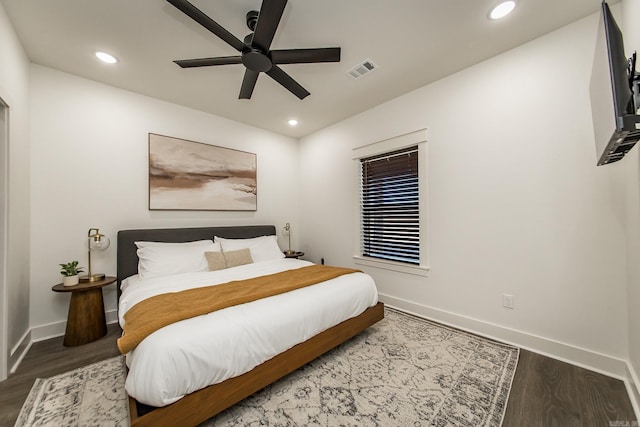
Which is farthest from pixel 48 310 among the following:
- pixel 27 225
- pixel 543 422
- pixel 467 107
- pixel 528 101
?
pixel 528 101

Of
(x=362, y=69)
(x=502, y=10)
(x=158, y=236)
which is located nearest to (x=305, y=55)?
(x=362, y=69)

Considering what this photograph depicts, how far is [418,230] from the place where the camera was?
10.1ft

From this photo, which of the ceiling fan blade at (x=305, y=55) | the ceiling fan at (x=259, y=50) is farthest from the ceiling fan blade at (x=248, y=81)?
the ceiling fan blade at (x=305, y=55)

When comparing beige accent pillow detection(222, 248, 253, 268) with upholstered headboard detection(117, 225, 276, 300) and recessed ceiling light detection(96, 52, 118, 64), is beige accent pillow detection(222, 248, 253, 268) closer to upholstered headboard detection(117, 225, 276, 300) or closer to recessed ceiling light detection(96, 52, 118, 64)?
upholstered headboard detection(117, 225, 276, 300)

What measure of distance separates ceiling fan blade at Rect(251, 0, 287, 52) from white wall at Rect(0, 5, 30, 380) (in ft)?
6.24

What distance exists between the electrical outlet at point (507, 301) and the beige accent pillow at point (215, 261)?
2.99 m

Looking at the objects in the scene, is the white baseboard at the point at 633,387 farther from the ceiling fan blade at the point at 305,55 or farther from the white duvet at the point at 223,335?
the ceiling fan blade at the point at 305,55

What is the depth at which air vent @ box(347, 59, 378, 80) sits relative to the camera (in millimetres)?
2568

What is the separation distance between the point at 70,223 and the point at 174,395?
8.35 ft

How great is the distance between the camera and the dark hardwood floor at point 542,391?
1.50 m

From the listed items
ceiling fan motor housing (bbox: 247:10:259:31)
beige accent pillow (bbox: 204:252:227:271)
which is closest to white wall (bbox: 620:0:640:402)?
ceiling fan motor housing (bbox: 247:10:259:31)

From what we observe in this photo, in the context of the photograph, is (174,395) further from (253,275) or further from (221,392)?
(253,275)

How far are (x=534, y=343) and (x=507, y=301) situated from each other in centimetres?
37

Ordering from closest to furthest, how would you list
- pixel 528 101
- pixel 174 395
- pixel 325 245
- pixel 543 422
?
pixel 174 395 < pixel 543 422 < pixel 528 101 < pixel 325 245
